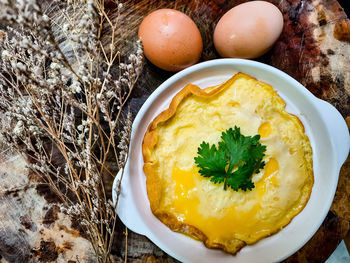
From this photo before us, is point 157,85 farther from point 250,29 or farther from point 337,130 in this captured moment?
point 337,130

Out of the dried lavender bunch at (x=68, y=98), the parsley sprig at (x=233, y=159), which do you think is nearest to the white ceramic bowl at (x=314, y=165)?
the dried lavender bunch at (x=68, y=98)

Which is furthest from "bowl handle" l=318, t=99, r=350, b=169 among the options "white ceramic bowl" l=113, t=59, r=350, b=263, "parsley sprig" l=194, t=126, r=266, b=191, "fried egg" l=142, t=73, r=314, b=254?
"parsley sprig" l=194, t=126, r=266, b=191

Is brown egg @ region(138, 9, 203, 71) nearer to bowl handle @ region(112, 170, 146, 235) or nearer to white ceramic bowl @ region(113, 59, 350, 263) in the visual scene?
white ceramic bowl @ region(113, 59, 350, 263)

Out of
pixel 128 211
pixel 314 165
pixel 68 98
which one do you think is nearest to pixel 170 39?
pixel 68 98

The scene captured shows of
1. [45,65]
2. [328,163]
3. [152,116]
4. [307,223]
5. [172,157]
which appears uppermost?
[45,65]

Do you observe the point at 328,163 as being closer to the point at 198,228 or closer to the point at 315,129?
the point at 315,129

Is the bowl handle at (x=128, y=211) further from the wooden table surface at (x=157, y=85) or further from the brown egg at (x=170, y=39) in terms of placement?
the brown egg at (x=170, y=39)

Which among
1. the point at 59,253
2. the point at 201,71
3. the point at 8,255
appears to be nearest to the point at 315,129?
the point at 201,71
